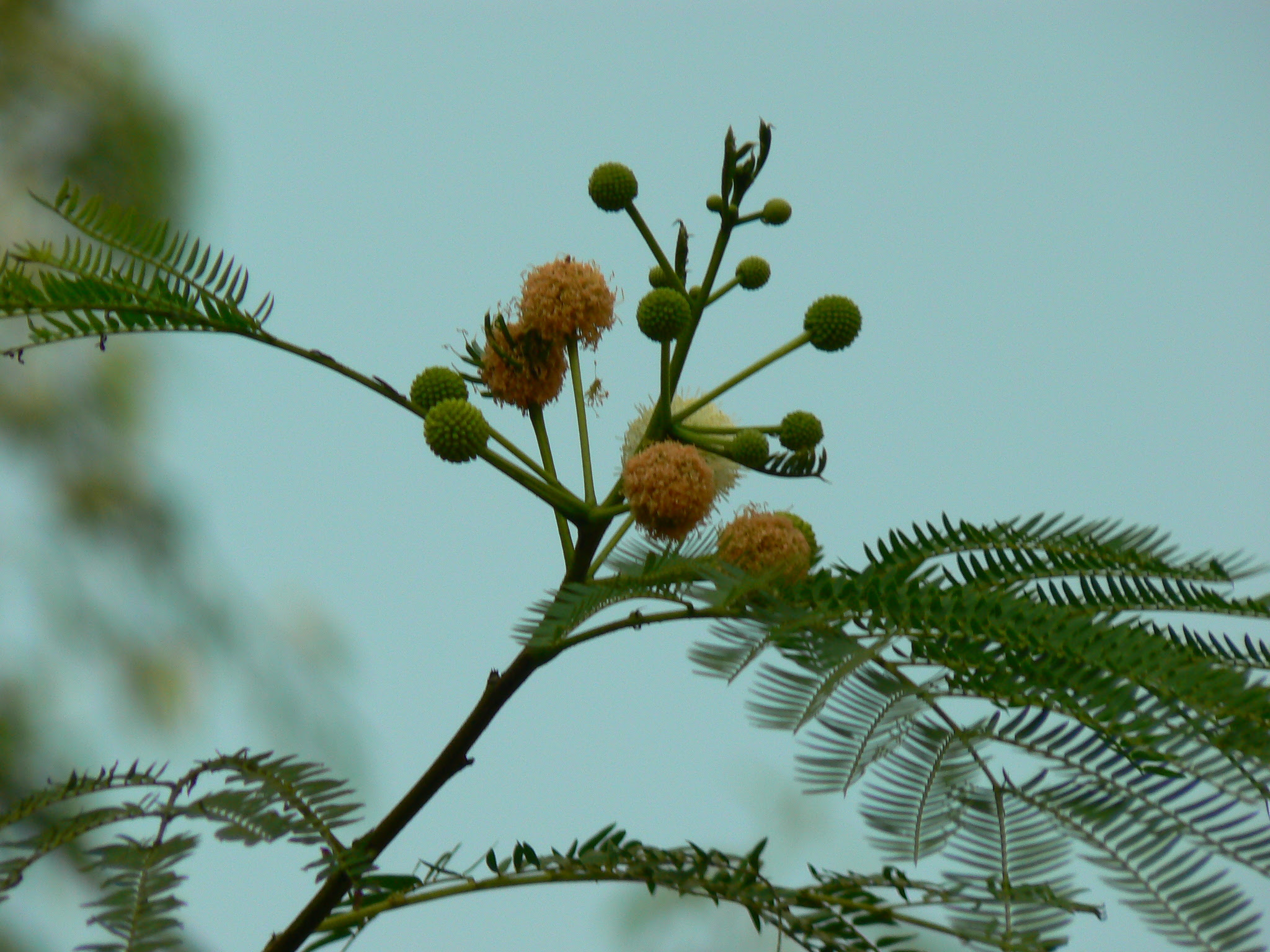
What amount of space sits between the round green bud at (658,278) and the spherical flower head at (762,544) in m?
0.21

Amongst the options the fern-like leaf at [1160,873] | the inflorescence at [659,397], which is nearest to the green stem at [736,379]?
the inflorescence at [659,397]

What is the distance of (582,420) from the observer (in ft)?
2.99

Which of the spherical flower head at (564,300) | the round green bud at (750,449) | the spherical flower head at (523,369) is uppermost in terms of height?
the spherical flower head at (564,300)

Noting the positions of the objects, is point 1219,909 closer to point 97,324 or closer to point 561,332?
point 561,332

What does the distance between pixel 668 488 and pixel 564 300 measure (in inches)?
7.5

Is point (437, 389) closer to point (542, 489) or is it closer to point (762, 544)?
point (542, 489)

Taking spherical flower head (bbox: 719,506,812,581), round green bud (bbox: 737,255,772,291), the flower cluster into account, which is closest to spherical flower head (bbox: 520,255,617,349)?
the flower cluster

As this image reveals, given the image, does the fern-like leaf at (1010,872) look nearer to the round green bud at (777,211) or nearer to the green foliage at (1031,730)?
the green foliage at (1031,730)

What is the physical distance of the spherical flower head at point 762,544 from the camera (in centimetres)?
79

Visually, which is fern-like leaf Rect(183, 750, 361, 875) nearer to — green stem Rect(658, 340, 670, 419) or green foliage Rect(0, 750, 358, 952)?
green foliage Rect(0, 750, 358, 952)

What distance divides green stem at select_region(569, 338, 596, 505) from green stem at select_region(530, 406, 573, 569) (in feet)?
0.08

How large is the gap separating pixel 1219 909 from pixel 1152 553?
34 cm

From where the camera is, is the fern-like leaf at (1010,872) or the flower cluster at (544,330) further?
the flower cluster at (544,330)

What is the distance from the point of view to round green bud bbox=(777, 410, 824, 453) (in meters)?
0.90
